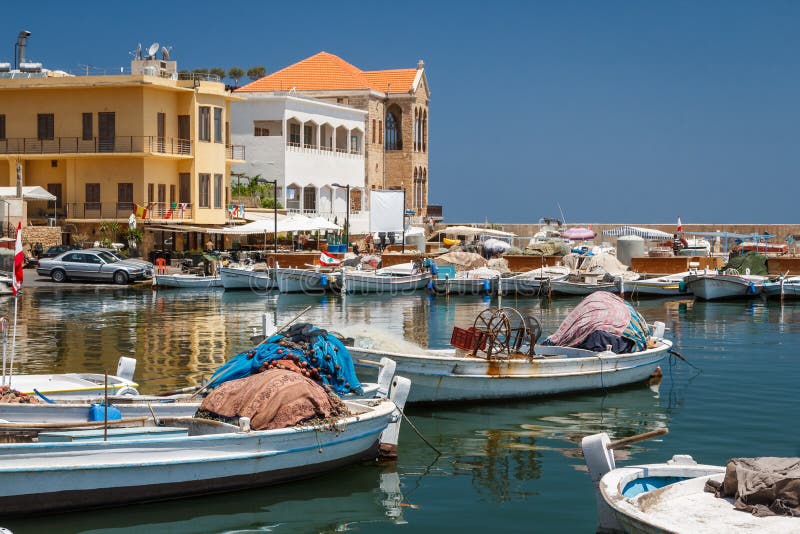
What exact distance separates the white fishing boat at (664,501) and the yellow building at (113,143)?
150ft

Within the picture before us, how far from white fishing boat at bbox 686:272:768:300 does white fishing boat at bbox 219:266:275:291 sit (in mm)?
18026

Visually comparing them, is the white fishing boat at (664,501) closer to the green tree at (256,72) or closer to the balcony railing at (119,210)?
the balcony railing at (119,210)

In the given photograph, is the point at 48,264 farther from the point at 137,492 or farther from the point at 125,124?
the point at 137,492

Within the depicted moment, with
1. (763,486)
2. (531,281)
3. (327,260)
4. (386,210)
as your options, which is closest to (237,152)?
(386,210)

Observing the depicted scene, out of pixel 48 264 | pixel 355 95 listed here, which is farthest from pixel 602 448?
pixel 355 95

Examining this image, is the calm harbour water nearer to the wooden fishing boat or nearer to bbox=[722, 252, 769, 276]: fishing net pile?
the wooden fishing boat

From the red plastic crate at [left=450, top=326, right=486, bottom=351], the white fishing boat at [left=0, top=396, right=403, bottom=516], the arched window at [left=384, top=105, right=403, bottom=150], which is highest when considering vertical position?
the arched window at [left=384, top=105, right=403, bottom=150]

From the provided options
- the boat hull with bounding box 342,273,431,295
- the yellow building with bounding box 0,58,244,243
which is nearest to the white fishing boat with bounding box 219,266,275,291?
the boat hull with bounding box 342,273,431,295

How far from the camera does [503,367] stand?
1961cm

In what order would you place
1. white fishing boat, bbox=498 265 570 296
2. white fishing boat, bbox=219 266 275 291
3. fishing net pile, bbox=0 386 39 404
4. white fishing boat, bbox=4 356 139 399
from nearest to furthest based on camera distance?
fishing net pile, bbox=0 386 39 404, white fishing boat, bbox=4 356 139 399, white fishing boat, bbox=498 265 570 296, white fishing boat, bbox=219 266 275 291

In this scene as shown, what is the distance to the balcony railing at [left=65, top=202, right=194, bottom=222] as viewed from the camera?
181 feet

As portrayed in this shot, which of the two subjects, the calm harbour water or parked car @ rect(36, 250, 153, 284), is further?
parked car @ rect(36, 250, 153, 284)

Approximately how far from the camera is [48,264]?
47.5 meters

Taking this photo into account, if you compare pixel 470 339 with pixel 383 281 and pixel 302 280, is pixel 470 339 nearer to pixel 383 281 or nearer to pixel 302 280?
pixel 383 281
